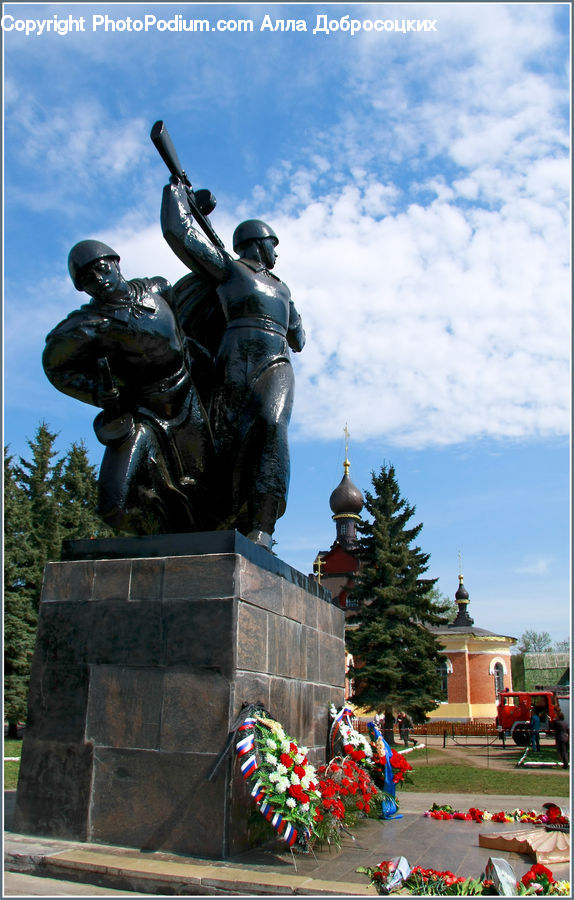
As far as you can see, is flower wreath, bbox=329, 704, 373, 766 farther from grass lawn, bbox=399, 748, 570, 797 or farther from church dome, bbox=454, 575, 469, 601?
church dome, bbox=454, 575, 469, 601

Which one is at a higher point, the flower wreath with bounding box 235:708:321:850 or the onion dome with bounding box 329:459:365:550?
the onion dome with bounding box 329:459:365:550

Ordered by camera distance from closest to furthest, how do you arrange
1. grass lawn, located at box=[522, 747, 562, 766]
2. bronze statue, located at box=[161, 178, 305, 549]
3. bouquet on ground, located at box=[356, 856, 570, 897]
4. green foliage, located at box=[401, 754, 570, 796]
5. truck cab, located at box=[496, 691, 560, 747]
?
1. bouquet on ground, located at box=[356, 856, 570, 897]
2. bronze statue, located at box=[161, 178, 305, 549]
3. green foliage, located at box=[401, 754, 570, 796]
4. grass lawn, located at box=[522, 747, 562, 766]
5. truck cab, located at box=[496, 691, 560, 747]

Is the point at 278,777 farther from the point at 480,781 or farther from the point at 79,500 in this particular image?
the point at 79,500

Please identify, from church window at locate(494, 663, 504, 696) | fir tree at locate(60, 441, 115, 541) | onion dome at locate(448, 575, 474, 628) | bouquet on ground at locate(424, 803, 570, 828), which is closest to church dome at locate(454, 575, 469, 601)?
onion dome at locate(448, 575, 474, 628)

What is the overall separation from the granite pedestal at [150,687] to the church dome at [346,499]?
141 feet

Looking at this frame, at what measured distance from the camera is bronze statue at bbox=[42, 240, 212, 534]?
4969mm

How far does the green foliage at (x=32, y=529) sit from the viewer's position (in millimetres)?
24875

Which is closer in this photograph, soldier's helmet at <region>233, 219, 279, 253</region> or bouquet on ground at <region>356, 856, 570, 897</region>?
bouquet on ground at <region>356, 856, 570, 897</region>

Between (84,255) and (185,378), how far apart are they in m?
1.12

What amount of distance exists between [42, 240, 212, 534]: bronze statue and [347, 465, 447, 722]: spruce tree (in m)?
20.7

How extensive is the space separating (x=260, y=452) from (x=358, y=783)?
2344 mm

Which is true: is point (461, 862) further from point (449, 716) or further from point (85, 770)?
point (449, 716)

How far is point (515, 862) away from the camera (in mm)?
4352

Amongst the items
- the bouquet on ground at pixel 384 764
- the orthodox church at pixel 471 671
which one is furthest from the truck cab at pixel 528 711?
the bouquet on ground at pixel 384 764
